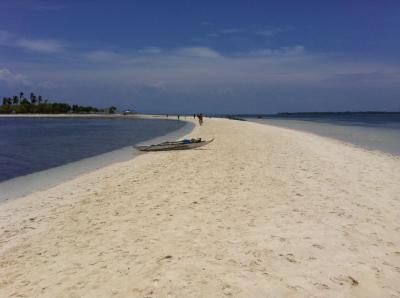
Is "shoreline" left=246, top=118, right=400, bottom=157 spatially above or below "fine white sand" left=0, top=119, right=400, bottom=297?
above

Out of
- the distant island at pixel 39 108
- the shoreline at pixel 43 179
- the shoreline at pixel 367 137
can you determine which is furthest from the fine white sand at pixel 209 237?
the distant island at pixel 39 108

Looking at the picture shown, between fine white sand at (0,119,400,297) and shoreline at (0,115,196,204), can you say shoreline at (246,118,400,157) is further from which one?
shoreline at (0,115,196,204)

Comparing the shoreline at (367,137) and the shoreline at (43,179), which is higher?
the shoreline at (367,137)

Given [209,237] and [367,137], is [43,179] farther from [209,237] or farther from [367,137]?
[367,137]

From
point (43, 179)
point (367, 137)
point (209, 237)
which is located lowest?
point (43, 179)

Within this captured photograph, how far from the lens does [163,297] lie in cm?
540

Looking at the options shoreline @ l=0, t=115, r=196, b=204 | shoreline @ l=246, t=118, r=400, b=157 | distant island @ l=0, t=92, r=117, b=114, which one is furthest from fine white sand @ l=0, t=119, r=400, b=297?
distant island @ l=0, t=92, r=117, b=114

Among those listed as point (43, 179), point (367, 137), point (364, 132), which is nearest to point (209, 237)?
point (43, 179)

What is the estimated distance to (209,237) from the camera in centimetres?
786

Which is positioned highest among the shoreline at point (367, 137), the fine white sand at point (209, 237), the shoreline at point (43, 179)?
the shoreline at point (367, 137)

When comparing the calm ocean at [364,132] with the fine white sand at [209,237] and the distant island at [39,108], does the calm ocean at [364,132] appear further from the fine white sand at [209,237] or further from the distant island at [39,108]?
the distant island at [39,108]

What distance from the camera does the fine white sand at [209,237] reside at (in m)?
5.83

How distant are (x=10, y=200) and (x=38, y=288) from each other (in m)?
7.53

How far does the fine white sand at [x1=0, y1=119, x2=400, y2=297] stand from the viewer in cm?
583
